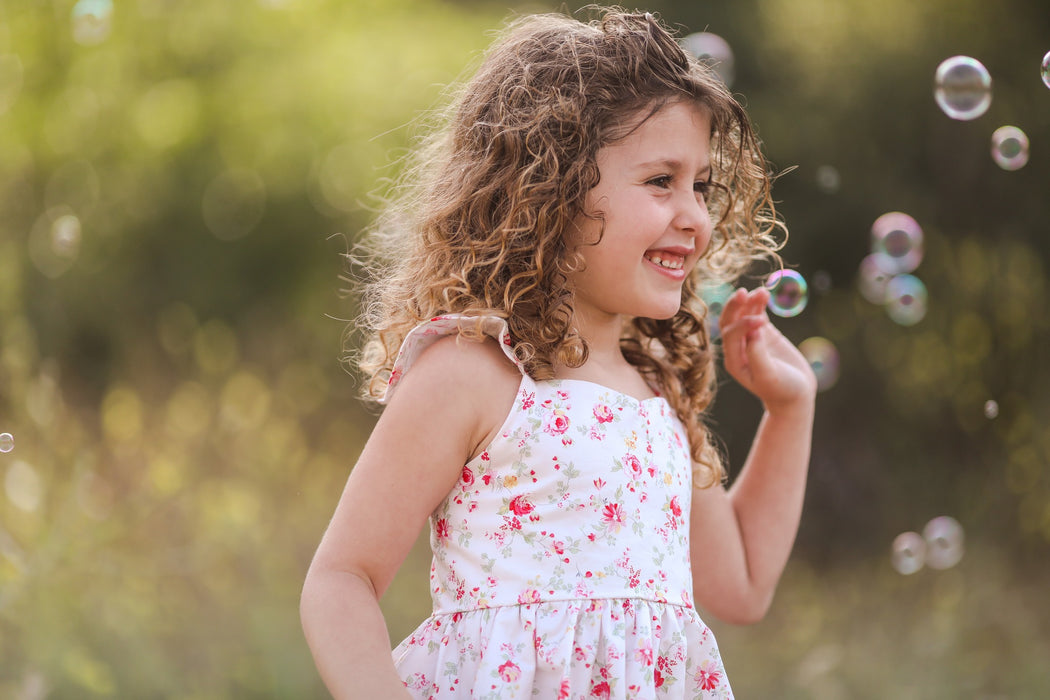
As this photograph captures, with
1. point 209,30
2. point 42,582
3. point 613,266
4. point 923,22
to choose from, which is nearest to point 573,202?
point 613,266

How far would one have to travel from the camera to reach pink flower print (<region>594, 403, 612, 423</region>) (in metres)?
1.37

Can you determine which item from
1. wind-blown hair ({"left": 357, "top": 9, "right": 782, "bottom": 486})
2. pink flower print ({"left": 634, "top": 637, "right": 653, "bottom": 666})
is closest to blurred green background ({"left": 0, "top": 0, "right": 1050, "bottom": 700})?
wind-blown hair ({"left": 357, "top": 9, "right": 782, "bottom": 486})

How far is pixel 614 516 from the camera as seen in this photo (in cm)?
133

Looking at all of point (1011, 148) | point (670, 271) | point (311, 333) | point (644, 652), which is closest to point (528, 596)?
point (644, 652)

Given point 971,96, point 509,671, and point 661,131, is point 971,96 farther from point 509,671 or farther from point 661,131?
point 509,671

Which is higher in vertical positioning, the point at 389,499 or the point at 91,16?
the point at 91,16

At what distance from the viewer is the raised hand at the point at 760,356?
1.68m

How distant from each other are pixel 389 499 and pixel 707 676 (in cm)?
47

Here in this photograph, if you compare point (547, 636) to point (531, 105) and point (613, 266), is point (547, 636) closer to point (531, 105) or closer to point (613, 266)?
point (613, 266)

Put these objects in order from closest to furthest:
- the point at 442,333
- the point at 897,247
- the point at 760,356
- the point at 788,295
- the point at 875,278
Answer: the point at 442,333, the point at 760,356, the point at 788,295, the point at 897,247, the point at 875,278

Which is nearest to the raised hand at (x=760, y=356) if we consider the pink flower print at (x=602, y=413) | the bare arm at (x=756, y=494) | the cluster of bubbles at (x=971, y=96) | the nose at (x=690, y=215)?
the bare arm at (x=756, y=494)

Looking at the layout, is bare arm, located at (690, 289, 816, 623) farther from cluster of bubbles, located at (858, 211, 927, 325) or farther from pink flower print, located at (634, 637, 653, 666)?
cluster of bubbles, located at (858, 211, 927, 325)

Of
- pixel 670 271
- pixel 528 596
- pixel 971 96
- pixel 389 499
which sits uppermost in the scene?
pixel 971 96

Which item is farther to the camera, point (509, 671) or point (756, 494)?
point (756, 494)
